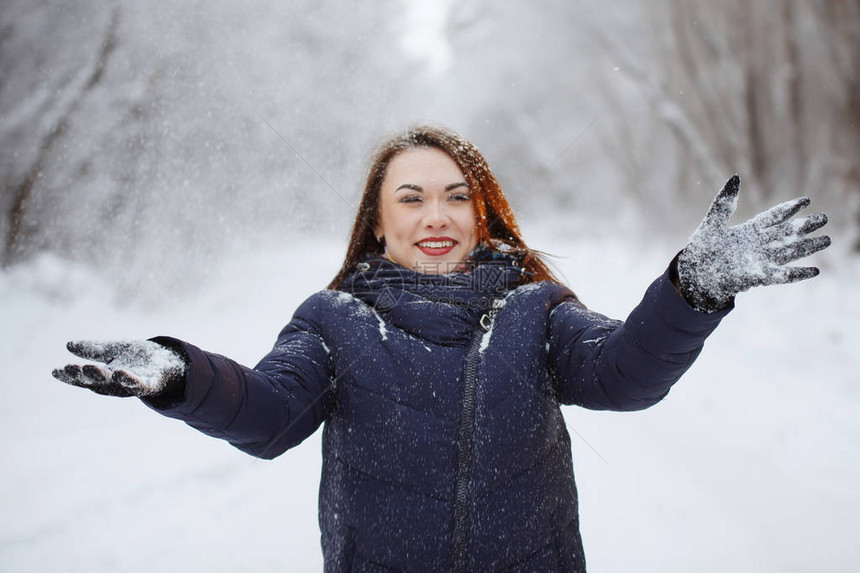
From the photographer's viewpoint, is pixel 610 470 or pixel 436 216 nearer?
pixel 436 216

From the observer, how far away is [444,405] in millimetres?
1196

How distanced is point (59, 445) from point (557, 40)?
7.58 metres

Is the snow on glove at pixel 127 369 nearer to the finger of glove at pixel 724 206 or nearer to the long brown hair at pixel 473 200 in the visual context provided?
the long brown hair at pixel 473 200

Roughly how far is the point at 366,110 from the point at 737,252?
762 cm

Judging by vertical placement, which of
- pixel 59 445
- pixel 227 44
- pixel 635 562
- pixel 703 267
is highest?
pixel 227 44

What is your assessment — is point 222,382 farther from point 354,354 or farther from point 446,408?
point 446,408

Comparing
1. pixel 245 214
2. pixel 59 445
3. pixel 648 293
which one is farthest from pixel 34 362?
pixel 648 293

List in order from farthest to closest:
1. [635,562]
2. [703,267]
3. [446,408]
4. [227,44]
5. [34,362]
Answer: [227,44], [34,362], [635,562], [446,408], [703,267]

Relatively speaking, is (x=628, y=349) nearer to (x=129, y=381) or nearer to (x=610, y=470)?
(x=129, y=381)

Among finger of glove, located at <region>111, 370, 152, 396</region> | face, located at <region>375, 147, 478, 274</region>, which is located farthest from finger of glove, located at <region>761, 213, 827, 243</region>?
finger of glove, located at <region>111, 370, 152, 396</region>

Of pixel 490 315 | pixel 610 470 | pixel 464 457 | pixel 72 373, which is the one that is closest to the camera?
pixel 72 373

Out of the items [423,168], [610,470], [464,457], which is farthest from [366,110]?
[464,457]

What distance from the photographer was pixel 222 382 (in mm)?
1018

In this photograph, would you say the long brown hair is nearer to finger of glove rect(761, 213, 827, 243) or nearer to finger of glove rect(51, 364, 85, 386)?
finger of glove rect(761, 213, 827, 243)
